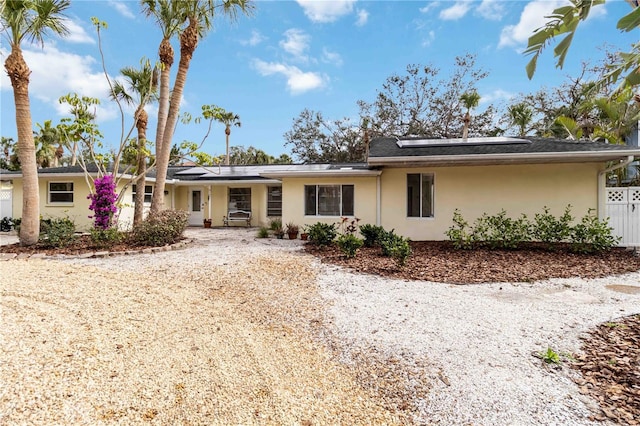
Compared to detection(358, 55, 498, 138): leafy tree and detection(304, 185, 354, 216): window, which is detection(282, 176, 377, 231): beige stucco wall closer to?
detection(304, 185, 354, 216): window

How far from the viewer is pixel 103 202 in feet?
34.0

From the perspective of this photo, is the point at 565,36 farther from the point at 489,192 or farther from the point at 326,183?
the point at 326,183

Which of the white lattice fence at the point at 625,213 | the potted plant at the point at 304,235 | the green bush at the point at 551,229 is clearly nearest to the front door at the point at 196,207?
the potted plant at the point at 304,235

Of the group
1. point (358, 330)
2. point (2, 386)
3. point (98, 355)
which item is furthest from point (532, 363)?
point (2, 386)

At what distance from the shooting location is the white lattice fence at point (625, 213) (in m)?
9.04

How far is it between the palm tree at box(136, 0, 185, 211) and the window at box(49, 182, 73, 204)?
637 centimetres

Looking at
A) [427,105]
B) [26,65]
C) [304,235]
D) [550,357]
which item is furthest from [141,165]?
[427,105]

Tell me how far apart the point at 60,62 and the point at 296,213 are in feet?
32.6

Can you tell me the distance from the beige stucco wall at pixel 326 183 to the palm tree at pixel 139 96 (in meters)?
5.53

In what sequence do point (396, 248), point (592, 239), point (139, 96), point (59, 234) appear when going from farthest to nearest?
point (139, 96)
point (59, 234)
point (592, 239)
point (396, 248)

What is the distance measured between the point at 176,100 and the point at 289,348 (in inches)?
→ 428

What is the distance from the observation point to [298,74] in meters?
20.7

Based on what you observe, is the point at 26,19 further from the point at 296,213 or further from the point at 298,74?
the point at 298,74

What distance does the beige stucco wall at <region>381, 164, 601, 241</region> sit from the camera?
9773 mm
